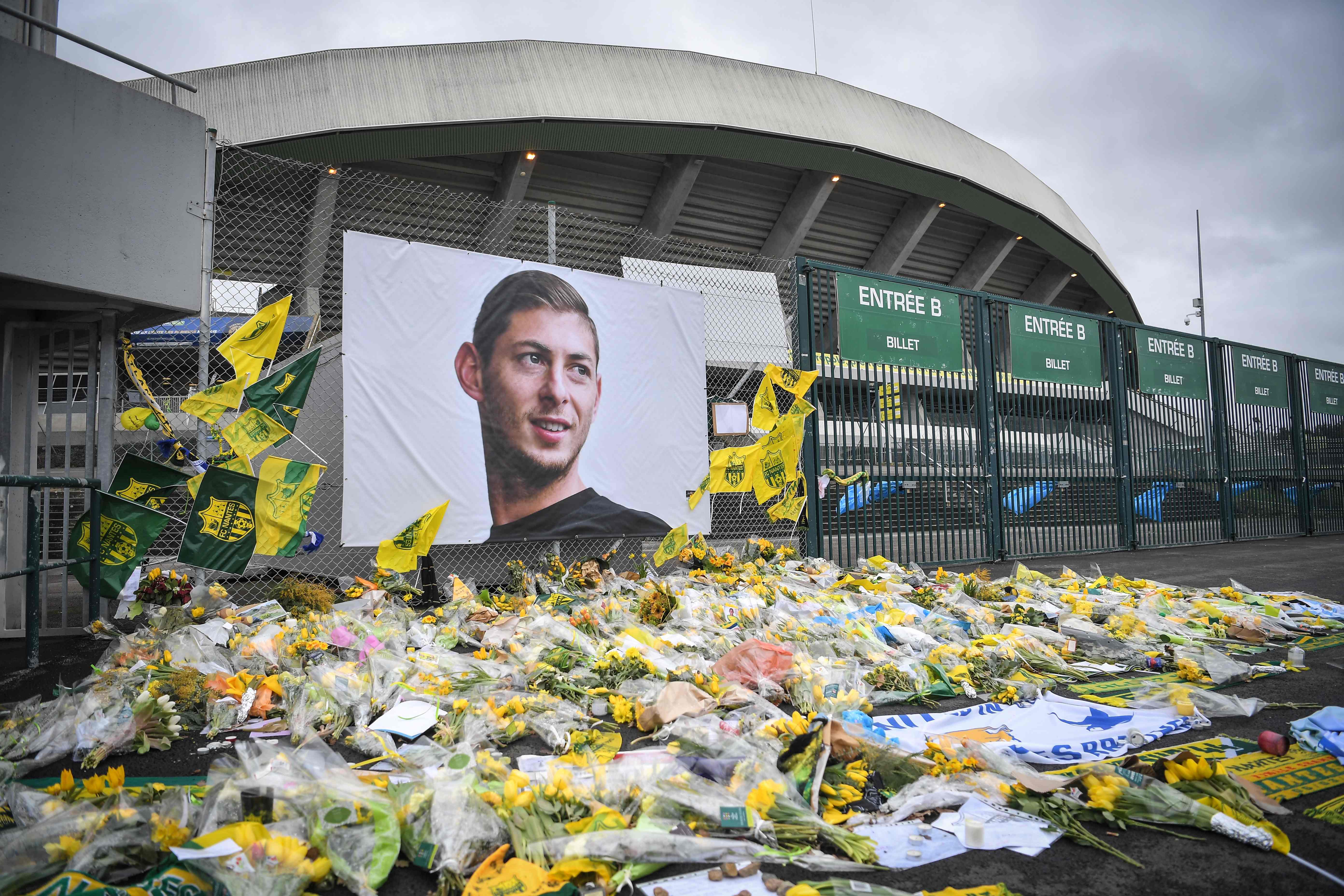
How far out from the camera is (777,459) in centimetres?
694

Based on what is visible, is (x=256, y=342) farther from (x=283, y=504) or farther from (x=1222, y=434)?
(x=1222, y=434)

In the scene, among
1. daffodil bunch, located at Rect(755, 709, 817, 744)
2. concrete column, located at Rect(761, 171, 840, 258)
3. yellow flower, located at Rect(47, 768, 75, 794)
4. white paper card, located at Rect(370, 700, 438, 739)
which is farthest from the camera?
concrete column, located at Rect(761, 171, 840, 258)

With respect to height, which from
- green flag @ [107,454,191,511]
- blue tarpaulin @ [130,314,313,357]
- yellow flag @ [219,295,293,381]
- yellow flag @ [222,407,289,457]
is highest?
blue tarpaulin @ [130,314,313,357]

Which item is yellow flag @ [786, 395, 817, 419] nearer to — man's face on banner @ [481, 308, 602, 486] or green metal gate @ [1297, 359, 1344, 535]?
man's face on banner @ [481, 308, 602, 486]

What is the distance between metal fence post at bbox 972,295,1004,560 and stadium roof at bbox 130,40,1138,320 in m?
7.65

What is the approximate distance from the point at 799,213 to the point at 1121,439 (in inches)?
341

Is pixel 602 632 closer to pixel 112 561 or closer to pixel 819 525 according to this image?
pixel 112 561

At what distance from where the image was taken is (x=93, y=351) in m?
4.74

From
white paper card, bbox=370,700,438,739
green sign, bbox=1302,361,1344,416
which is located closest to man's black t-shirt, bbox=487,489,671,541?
white paper card, bbox=370,700,438,739

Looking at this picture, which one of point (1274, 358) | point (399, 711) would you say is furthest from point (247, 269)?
point (1274, 358)

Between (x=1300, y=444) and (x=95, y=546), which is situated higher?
(x=1300, y=444)

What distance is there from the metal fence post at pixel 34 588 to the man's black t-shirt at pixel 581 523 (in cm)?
278

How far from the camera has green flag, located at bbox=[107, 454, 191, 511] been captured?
429 cm

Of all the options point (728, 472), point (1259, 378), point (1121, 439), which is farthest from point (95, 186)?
point (1259, 378)
